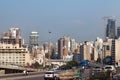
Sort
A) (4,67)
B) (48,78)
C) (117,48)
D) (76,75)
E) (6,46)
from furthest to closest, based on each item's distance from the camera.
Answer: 1. (6,46)
2. (117,48)
3. (4,67)
4. (48,78)
5. (76,75)

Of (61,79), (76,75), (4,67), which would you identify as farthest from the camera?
(4,67)

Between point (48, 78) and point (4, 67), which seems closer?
point (48, 78)

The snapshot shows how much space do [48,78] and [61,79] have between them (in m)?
3.28

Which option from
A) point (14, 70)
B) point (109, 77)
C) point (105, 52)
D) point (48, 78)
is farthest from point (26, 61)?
point (109, 77)

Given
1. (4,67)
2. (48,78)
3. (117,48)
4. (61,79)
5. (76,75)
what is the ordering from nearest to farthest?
(76,75) < (61,79) < (48,78) < (4,67) < (117,48)

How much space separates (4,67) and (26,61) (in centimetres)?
6440

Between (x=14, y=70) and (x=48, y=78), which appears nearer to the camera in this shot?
(x=48, y=78)

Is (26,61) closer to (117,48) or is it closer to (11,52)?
(11,52)

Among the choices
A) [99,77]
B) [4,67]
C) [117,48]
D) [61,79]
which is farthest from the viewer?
[117,48]

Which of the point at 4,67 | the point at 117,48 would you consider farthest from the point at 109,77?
the point at 117,48

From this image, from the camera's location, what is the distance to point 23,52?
17300 centimetres

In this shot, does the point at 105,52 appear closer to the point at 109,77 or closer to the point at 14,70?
the point at 14,70

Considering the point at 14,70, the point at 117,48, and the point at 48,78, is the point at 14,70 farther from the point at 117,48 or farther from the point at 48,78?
the point at 48,78

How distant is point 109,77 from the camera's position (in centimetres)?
3331
